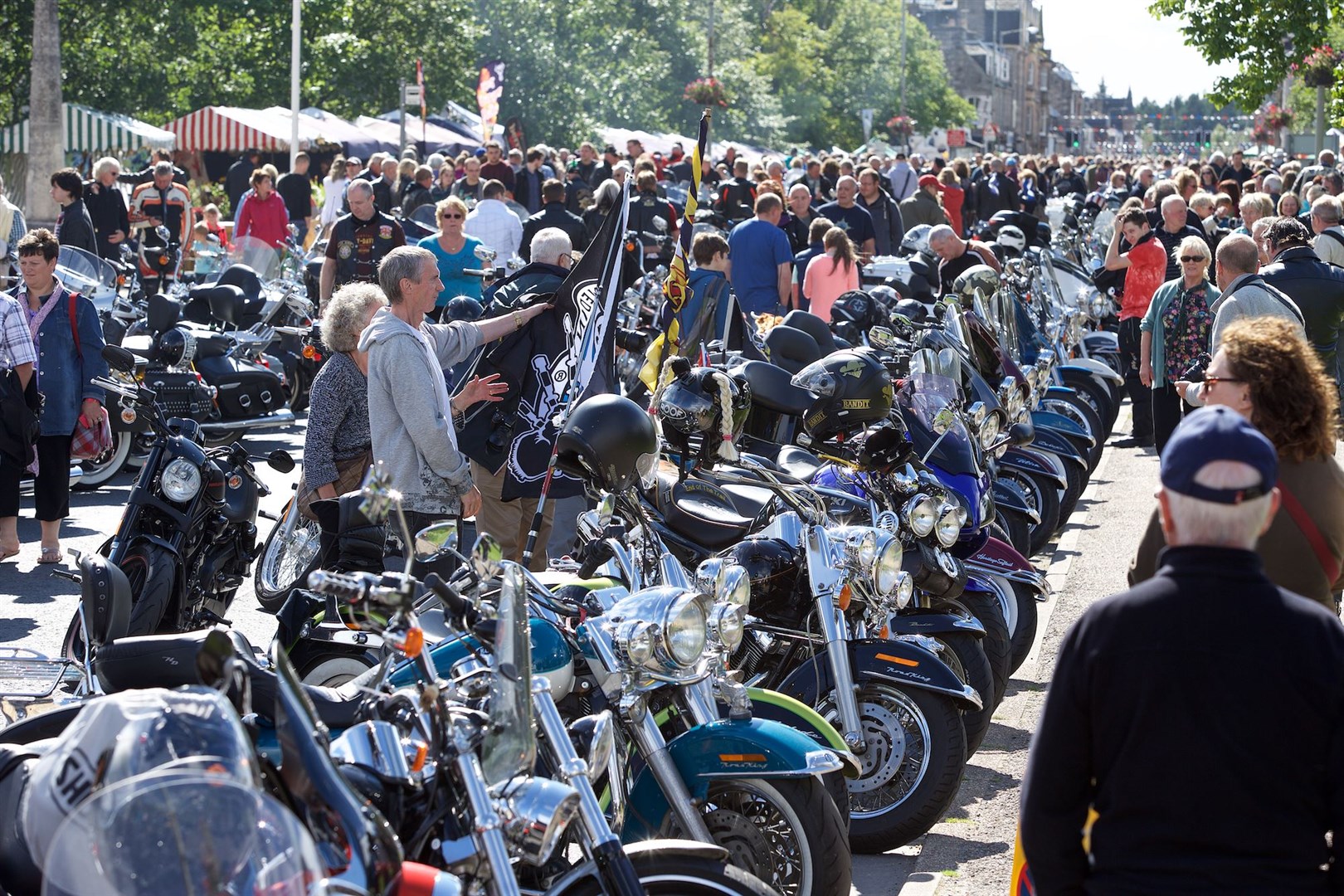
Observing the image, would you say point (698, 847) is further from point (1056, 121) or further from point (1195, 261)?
point (1056, 121)

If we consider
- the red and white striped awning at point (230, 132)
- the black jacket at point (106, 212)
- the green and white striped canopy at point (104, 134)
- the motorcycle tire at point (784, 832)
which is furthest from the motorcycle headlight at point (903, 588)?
the green and white striped canopy at point (104, 134)

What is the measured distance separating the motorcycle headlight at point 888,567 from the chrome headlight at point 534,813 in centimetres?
244

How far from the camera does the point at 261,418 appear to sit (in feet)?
40.2

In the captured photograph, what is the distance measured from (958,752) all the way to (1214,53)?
18.5m

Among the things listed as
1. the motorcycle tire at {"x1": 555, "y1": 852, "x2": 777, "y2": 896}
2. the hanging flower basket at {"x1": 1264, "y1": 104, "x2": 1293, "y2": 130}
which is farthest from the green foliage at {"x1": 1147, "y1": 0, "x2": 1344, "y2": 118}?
the hanging flower basket at {"x1": 1264, "y1": 104, "x2": 1293, "y2": 130}

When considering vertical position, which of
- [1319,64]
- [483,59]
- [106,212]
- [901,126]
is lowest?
[106,212]

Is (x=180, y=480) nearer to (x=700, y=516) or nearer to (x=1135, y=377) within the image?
(x=700, y=516)

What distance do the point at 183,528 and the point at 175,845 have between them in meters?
4.86

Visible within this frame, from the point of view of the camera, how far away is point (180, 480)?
690 centimetres

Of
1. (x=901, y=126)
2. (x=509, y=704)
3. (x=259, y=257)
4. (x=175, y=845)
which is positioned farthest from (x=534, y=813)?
(x=901, y=126)

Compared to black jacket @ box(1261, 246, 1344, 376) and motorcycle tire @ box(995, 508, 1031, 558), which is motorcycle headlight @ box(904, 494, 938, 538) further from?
black jacket @ box(1261, 246, 1344, 376)

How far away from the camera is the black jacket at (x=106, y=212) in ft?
57.9

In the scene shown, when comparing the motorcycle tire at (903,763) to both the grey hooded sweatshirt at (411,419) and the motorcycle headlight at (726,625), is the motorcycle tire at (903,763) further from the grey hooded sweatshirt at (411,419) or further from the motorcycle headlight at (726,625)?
the grey hooded sweatshirt at (411,419)

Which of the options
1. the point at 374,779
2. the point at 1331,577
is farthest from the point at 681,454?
the point at 374,779
